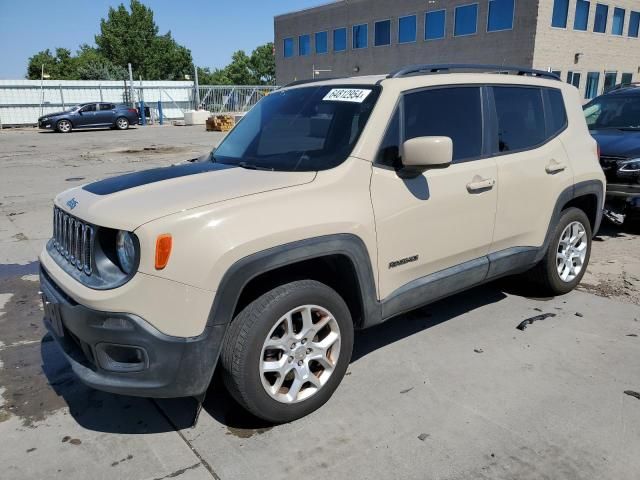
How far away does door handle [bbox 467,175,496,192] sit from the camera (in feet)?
11.5

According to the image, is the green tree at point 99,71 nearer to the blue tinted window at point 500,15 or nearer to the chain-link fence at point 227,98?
the chain-link fence at point 227,98

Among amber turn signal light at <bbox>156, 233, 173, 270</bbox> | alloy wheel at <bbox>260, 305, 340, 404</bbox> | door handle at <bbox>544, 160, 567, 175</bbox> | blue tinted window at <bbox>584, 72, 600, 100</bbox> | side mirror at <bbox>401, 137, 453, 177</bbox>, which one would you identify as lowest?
alloy wheel at <bbox>260, 305, 340, 404</bbox>

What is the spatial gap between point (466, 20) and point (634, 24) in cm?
1256

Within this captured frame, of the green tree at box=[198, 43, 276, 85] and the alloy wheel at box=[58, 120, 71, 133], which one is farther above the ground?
the green tree at box=[198, 43, 276, 85]

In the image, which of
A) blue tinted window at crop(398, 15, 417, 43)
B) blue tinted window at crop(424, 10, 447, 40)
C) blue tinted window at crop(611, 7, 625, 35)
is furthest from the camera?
blue tinted window at crop(398, 15, 417, 43)

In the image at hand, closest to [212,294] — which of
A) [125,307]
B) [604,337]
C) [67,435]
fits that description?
[125,307]

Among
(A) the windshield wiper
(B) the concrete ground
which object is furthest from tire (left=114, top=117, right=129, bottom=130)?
(A) the windshield wiper

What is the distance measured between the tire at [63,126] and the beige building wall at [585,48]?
25.2 meters

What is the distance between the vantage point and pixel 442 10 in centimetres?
3506

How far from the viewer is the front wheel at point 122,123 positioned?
2758 centimetres

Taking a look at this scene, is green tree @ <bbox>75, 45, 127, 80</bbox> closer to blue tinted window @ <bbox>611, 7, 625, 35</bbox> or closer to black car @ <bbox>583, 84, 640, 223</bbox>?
blue tinted window @ <bbox>611, 7, 625, 35</bbox>

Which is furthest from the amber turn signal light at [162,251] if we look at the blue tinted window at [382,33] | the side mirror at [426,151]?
the blue tinted window at [382,33]

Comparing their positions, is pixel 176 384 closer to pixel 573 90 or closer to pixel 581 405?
pixel 581 405

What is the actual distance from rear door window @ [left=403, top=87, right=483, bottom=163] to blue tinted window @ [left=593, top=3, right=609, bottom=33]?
36266 millimetres
